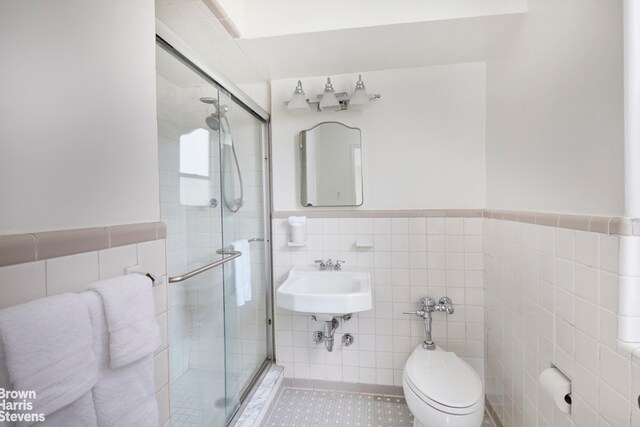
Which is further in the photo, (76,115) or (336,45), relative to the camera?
(336,45)

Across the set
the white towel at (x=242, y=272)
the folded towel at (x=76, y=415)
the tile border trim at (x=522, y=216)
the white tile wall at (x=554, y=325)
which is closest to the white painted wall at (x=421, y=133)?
the tile border trim at (x=522, y=216)

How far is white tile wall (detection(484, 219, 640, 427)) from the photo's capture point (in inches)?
32.1

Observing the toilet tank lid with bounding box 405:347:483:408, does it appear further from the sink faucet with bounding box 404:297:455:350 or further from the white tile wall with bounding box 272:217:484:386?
the white tile wall with bounding box 272:217:484:386

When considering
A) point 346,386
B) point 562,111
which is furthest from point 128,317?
point 346,386

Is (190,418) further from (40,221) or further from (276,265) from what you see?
(40,221)

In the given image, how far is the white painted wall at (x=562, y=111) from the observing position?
2.74 ft

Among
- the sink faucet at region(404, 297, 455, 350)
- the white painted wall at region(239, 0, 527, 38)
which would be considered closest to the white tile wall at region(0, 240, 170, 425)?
the white painted wall at region(239, 0, 527, 38)

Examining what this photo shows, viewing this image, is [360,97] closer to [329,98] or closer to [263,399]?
[329,98]

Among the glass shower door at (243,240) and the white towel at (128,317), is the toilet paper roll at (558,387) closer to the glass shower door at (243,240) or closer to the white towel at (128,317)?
the white towel at (128,317)

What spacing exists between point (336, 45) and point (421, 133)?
2.42 feet

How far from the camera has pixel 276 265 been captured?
2.00m

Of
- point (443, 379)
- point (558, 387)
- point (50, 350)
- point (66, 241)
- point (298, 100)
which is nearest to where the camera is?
point (50, 350)

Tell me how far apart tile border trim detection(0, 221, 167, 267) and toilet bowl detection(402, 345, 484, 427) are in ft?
4.31

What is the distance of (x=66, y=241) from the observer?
627mm
